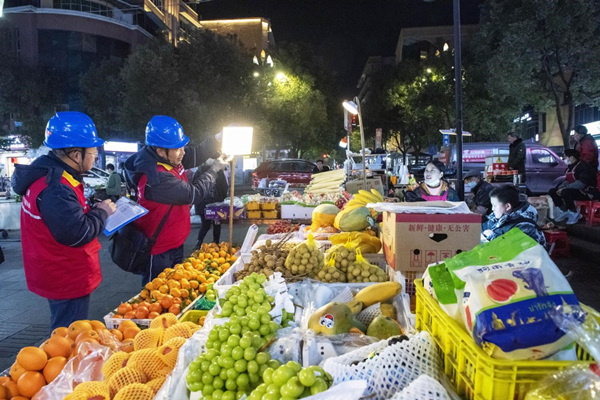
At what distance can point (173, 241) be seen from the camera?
433 centimetres

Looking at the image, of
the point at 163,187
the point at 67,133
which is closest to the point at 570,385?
the point at 67,133

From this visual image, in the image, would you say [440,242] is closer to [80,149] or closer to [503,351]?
[503,351]

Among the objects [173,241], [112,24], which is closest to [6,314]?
[173,241]

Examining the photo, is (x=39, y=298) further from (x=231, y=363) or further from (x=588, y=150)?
(x=588, y=150)

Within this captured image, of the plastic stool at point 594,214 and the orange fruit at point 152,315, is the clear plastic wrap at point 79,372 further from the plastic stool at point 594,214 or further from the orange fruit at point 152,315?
the plastic stool at point 594,214

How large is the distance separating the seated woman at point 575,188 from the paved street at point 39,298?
1685 millimetres

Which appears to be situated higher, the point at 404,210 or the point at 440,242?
the point at 404,210

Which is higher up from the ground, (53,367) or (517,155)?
(517,155)

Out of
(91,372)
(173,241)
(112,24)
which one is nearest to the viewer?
(91,372)

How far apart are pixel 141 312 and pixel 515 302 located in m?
2.93

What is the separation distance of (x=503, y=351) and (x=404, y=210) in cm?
192

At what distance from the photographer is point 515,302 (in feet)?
4.44

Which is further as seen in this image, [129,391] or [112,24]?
[112,24]

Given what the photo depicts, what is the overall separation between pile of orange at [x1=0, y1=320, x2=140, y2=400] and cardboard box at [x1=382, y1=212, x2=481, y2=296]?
2.03 meters
